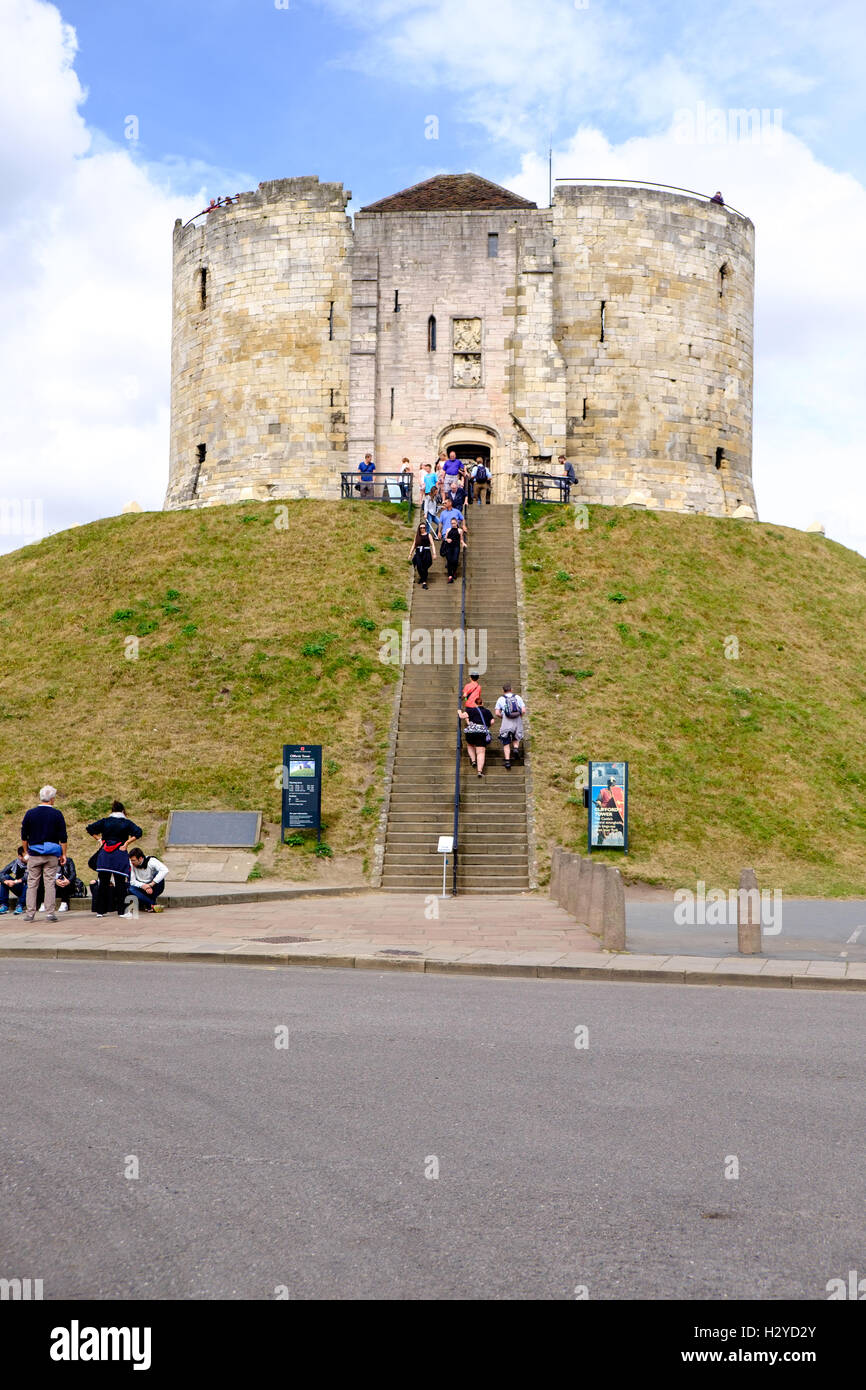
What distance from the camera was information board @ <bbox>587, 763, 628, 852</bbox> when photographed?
69.9 feet

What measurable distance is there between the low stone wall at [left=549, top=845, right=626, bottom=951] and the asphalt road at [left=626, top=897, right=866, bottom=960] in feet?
1.23

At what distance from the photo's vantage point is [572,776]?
23234mm

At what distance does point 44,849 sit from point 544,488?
80.0 ft

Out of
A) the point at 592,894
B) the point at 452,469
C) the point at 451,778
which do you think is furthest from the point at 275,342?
the point at 592,894

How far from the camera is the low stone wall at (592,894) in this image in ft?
44.3

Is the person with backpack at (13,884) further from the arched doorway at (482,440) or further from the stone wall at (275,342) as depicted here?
the arched doorway at (482,440)

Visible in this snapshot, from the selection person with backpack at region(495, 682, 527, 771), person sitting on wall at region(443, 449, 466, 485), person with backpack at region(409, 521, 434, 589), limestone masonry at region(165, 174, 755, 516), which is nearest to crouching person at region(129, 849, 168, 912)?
person with backpack at region(495, 682, 527, 771)

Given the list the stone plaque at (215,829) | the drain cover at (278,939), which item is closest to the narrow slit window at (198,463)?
the stone plaque at (215,829)

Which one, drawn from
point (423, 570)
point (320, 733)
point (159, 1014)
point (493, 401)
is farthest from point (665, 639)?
point (159, 1014)

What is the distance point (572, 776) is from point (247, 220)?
27.0 m

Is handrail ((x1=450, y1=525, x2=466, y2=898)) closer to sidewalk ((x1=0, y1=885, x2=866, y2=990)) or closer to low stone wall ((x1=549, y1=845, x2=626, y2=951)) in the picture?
low stone wall ((x1=549, y1=845, x2=626, y2=951))

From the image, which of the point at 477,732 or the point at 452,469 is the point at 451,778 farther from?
the point at 452,469

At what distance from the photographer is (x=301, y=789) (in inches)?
848

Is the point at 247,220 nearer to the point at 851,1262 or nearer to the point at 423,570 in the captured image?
the point at 423,570
